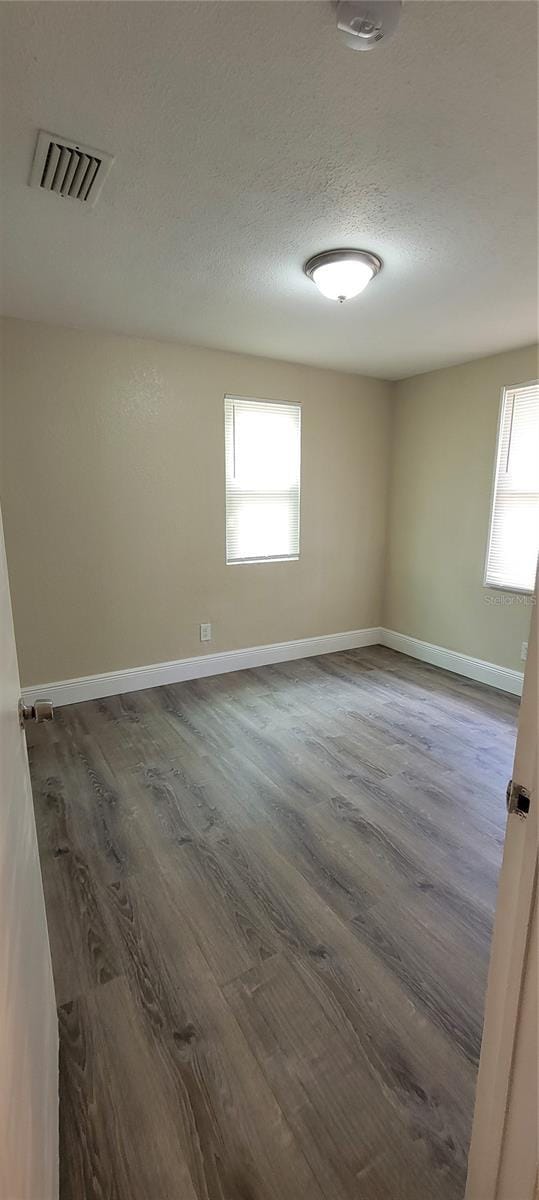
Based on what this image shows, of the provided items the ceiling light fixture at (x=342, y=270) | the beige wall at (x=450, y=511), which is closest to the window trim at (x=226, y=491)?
the beige wall at (x=450, y=511)

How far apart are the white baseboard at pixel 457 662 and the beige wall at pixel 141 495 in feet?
2.92

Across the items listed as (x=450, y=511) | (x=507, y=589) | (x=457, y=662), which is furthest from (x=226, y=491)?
(x=457, y=662)

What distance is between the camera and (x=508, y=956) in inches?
30.6

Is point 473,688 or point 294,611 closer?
point 473,688

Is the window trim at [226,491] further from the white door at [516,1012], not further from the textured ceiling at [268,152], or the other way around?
the white door at [516,1012]

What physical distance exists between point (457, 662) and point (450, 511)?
121 cm

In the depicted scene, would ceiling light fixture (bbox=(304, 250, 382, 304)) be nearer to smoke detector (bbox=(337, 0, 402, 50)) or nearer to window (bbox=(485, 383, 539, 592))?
smoke detector (bbox=(337, 0, 402, 50))

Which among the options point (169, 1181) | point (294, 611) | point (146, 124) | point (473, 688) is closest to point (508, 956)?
point (169, 1181)

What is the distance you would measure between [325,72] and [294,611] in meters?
3.40

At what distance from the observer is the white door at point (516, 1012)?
722 mm

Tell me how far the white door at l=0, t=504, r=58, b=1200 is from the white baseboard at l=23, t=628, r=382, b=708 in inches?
91.5

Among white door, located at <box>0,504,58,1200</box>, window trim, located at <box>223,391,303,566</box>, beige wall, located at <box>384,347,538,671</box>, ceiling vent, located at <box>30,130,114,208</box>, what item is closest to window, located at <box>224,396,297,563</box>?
→ window trim, located at <box>223,391,303,566</box>

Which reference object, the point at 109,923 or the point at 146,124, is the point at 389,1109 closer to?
the point at 109,923

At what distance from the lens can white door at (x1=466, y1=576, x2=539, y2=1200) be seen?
2.37 ft
